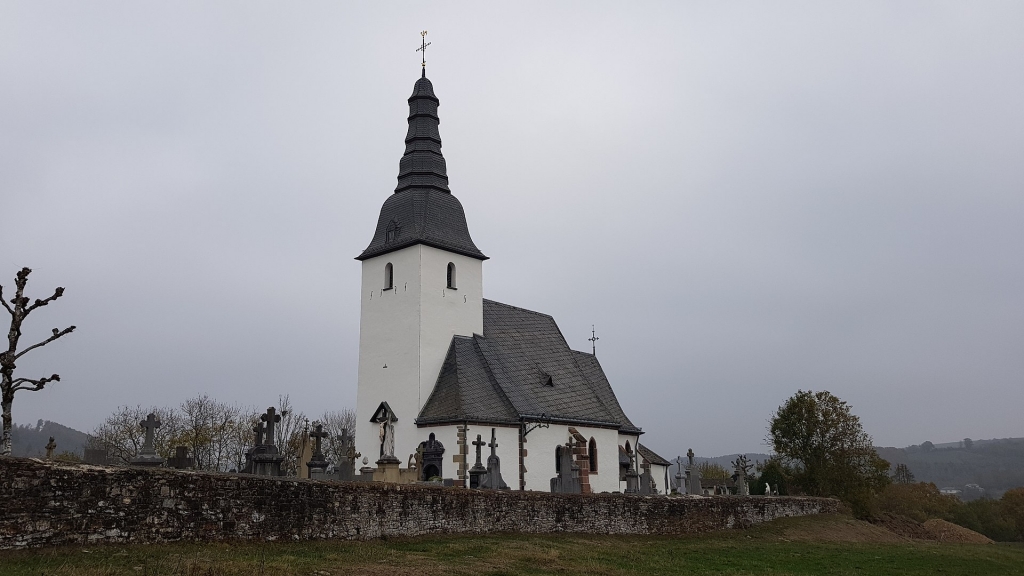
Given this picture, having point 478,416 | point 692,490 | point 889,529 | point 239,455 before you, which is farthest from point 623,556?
point 239,455

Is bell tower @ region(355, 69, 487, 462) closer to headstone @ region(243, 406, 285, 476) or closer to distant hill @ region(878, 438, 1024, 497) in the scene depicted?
headstone @ region(243, 406, 285, 476)

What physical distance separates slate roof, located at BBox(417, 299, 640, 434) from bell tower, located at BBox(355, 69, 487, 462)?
901mm

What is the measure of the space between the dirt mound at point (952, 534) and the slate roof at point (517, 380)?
16.1 m

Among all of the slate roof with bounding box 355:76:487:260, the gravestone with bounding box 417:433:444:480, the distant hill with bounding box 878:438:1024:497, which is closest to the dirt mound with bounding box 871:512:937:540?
the gravestone with bounding box 417:433:444:480

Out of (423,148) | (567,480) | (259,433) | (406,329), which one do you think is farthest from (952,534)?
(259,433)

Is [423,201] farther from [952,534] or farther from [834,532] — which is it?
[952,534]

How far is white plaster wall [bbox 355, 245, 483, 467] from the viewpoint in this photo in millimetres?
32344

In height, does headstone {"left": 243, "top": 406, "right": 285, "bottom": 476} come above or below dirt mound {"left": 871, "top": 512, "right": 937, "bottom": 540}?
above

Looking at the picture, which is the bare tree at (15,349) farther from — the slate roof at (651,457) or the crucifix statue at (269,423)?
the slate roof at (651,457)

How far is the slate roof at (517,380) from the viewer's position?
103 ft

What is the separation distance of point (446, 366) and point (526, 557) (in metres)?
18.2

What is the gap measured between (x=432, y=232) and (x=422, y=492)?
18498 mm

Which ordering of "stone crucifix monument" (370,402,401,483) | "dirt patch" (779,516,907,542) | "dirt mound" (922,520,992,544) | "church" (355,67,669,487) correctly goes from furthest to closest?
"dirt mound" (922,520,992,544) → "church" (355,67,669,487) → "dirt patch" (779,516,907,542) → "stone crucifix monument" (370,402,401,483)

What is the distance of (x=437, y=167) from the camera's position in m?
36.3
